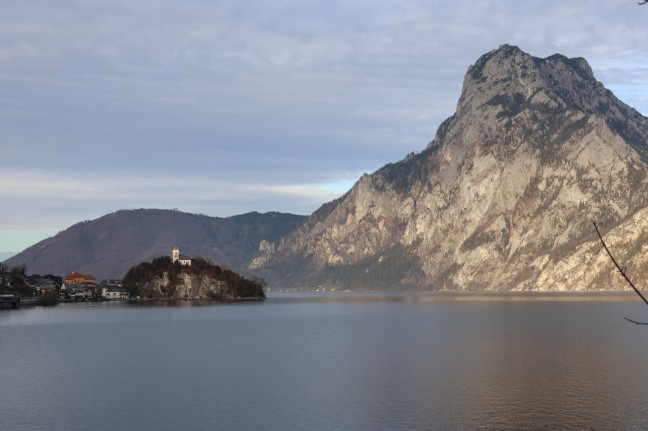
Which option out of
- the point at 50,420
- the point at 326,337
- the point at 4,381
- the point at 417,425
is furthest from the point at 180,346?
the point at 417,425

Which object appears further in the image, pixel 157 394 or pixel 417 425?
pixel 157 394

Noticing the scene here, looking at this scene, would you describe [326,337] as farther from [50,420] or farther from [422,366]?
[50,420]

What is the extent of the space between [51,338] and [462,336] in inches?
3380

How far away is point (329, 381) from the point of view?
9231 cm

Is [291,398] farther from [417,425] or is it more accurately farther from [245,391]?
[417,425]

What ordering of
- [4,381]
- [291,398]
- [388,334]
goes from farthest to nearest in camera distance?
[388,334] → [4,381] → [291,398]

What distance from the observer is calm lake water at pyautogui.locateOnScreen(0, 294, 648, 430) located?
69562 millimetres

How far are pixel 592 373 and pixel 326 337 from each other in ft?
230

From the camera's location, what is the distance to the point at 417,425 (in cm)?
6656

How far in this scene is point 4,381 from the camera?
304 ft

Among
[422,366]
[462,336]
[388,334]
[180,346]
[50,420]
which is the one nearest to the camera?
[50,420]

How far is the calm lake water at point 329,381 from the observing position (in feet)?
228

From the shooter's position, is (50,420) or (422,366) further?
(422,366)

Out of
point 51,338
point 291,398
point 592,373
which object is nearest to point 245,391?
point 291,398
